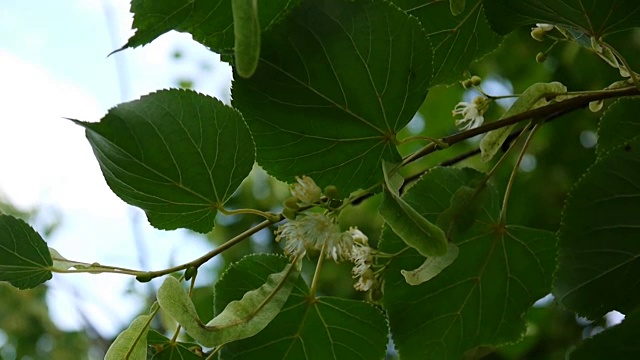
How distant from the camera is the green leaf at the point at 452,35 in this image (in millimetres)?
481

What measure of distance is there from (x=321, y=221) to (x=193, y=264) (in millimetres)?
83

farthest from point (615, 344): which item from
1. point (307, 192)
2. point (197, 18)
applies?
point (197, 18)

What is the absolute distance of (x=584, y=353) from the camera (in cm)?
37

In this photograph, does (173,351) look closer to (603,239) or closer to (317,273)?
(317,273)

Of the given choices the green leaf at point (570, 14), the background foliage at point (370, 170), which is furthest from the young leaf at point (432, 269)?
the green leaf at point (570, 14)

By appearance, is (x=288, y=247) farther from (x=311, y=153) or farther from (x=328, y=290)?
(x=328, y=290)

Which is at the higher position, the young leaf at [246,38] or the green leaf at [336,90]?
the green leaf at [336,90]

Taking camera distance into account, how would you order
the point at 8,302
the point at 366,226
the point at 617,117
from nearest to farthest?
the point at 617,117 < the point at 366,226 < the point at 8,302

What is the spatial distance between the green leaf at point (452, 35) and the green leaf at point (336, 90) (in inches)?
3.4

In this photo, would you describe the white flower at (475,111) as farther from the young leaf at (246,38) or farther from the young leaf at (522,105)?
the young leaf at (246,38)

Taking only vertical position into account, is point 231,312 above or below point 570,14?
below

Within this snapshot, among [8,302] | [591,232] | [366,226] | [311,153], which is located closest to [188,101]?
[311,153]

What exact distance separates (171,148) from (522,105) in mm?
203

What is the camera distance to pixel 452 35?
0.50 metres
